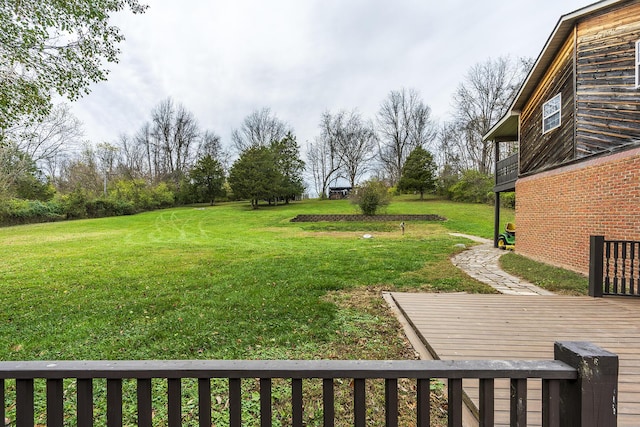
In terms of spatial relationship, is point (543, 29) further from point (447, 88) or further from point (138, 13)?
point (138, 13)

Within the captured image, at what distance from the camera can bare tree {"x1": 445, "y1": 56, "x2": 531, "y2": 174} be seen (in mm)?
29672

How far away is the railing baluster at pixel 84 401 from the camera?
125 centimetres

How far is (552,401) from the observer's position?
4.01 ft

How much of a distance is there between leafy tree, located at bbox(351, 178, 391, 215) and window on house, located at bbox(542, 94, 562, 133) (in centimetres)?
1276

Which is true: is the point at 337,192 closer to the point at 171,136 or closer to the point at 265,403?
the point at 171,136

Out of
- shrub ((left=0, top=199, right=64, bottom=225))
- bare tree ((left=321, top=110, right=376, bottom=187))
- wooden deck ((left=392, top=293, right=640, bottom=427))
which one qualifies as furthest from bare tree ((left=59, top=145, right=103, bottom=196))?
wooden deck ((left=392, top=293, right=640, bottom=427))

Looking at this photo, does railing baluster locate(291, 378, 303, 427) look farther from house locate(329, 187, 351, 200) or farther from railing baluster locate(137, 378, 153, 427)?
house locate(329, 187, 351, 200)

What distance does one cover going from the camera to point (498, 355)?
9.28 feet

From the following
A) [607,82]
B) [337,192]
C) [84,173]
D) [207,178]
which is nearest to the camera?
[607,82]

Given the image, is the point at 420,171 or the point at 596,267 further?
the point at 420,171

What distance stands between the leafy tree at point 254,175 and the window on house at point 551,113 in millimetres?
25677

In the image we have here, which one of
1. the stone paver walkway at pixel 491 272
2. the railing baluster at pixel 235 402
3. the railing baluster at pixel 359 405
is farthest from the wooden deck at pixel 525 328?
the railing baluster at pixel 235 402

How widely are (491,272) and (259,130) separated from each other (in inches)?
1545

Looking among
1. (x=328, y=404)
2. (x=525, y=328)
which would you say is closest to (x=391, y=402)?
(x=328, y=404)
